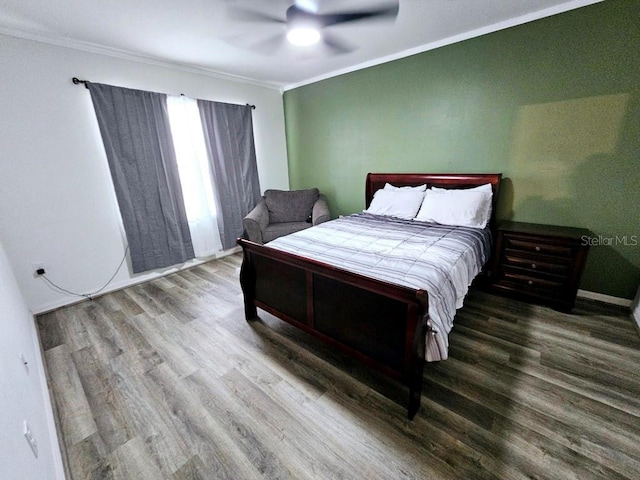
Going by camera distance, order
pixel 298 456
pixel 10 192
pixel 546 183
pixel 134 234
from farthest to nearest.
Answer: pixel 134 234
pixel 546 183
pixel 10 192
pixel 298 456

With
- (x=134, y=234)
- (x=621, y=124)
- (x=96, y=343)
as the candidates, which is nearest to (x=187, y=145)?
(x=134, y=234)

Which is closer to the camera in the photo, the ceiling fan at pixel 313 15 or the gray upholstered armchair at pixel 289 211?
the ceiling fan at pixel 313 15

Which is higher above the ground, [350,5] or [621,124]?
[350,5]

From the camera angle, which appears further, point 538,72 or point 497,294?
point 497,294

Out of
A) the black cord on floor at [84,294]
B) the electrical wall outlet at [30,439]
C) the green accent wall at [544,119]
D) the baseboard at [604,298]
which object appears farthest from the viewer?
the black cord on floor at [84,294]

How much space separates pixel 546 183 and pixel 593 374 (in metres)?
1.65

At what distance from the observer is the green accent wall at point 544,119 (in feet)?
7.07

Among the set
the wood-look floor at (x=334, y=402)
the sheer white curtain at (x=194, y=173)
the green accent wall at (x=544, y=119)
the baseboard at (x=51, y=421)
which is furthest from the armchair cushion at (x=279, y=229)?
the baseboard at (x=51, y=421)

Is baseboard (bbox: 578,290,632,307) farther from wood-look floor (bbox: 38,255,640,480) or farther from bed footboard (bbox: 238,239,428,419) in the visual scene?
bed footboard (bbox: 238,239,428,419)

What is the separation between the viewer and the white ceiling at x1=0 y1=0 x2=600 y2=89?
194cm

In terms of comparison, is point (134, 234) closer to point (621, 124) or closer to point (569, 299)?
point (569, 299)

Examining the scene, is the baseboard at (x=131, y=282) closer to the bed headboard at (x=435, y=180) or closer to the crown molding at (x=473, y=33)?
the bed headboard at (x=435, y=180)

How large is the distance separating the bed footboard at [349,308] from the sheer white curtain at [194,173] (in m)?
1.78

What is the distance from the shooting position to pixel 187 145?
340 cm
